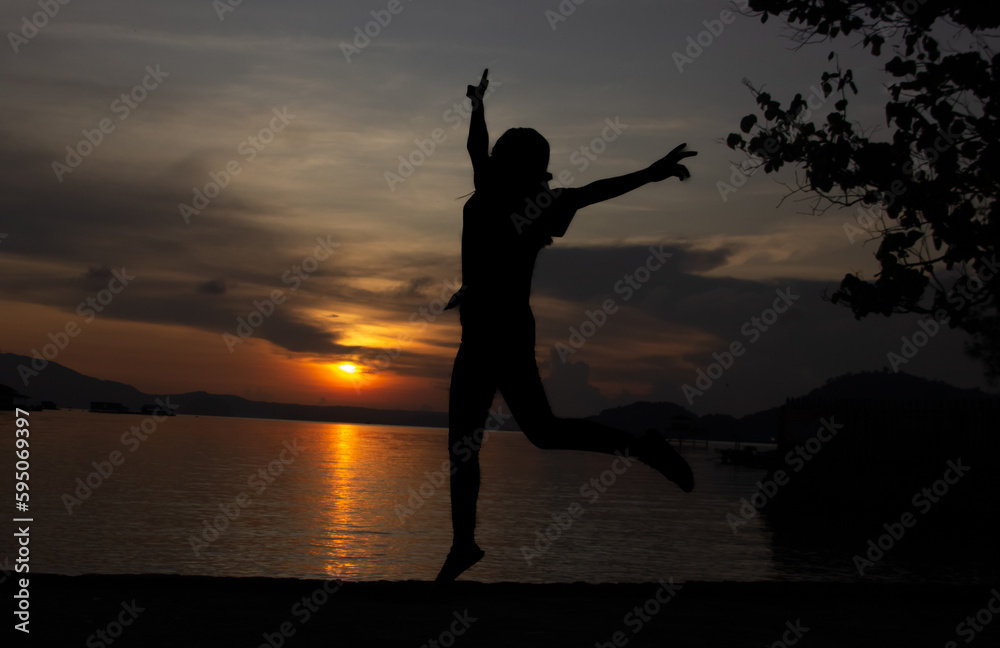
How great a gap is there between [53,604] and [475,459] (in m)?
2.77

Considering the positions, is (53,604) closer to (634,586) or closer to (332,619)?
(332,619)

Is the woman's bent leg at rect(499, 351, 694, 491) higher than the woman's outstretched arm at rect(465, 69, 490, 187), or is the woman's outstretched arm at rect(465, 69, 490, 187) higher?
the woman's outstretched arm at rect(465, 69, 490, 187)

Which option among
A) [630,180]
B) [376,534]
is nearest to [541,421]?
[630,180]

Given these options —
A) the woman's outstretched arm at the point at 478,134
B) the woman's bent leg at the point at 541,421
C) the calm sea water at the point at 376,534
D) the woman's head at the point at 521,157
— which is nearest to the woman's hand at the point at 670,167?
the woman's head at the point at 521,157

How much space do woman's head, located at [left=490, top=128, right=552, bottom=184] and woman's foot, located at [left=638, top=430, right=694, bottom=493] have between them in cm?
154

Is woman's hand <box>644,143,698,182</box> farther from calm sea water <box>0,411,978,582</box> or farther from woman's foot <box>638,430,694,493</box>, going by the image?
calm sea water <box>0,411,978,582</box>

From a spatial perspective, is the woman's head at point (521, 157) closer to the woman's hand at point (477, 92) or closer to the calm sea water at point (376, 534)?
the woman's hand at point (477, 92)

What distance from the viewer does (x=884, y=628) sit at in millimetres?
5414

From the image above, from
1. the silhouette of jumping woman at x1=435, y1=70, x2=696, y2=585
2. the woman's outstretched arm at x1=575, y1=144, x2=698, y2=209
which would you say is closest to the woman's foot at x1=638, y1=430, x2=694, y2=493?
the silhouette of jumping woman at x1=435, y1=70, x2=696, y2=585

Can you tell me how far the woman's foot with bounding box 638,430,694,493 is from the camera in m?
4.87

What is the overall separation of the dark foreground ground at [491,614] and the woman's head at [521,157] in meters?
2.44

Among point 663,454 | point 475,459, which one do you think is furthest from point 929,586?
point 475,459

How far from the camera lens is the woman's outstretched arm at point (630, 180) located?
A: 4406 millimetres

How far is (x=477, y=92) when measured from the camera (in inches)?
187
